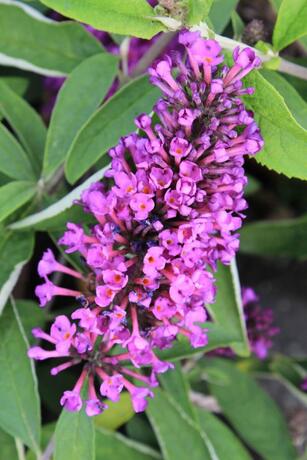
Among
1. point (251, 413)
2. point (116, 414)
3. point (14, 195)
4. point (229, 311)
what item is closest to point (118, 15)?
point (14, 195)

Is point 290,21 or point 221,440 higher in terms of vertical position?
point 290,21

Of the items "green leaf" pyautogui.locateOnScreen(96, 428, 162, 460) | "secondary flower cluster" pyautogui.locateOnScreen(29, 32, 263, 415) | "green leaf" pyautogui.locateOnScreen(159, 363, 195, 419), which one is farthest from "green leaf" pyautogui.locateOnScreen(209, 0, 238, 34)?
"green leaf" pyautogui.locateOnScreen(96, 428, 162, 460)

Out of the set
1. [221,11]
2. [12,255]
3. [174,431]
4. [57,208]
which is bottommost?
[174,431]

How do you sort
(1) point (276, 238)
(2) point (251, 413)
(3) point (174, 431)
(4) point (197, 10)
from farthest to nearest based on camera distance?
(1) point (276, 238) < (2) point (251, 413) < (3) point (174, 431) < (4) point (197, 10)

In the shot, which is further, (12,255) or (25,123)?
(25,123)

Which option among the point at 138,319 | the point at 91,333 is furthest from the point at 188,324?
the point at 91,333

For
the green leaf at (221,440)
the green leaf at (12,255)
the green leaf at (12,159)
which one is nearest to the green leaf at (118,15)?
the green leaf at (12,159)

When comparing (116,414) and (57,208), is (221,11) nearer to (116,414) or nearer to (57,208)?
(57,208)

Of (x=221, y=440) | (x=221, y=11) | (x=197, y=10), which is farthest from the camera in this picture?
(x=221, y=440)
